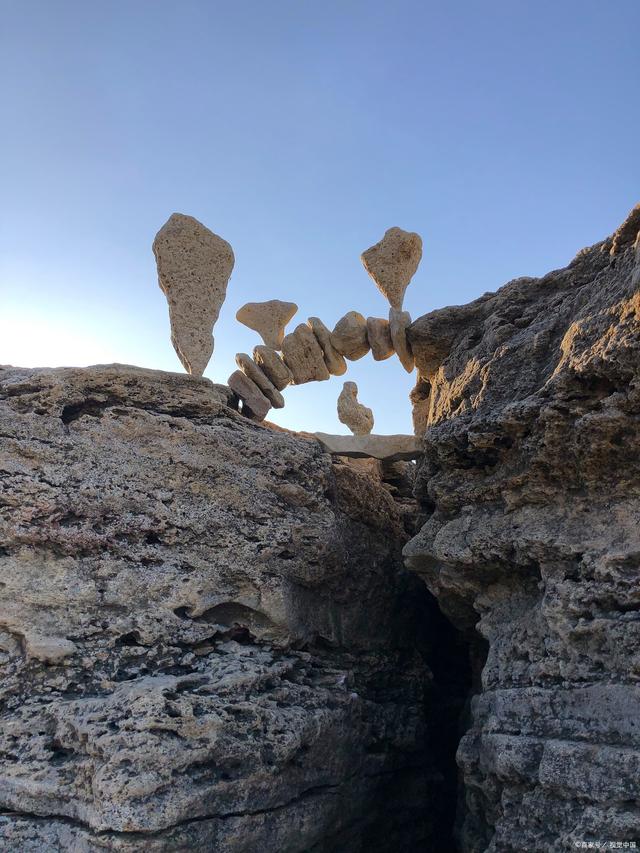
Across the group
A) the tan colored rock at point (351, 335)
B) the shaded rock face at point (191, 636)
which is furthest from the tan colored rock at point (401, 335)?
the shaded rock face at point (191, 636)

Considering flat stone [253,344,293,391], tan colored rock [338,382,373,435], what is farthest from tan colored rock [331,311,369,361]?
tan colored rock [338,382,373,435]

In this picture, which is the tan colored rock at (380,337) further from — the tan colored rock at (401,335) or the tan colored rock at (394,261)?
the tan colored rock at (394,261)

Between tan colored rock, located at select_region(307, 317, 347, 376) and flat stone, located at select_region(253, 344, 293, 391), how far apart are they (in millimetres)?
410

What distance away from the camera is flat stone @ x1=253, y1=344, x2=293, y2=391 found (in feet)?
20.6

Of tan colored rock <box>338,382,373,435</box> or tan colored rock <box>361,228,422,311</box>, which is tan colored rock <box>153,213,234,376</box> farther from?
tan colored rock <box>338,382,373,435</box>

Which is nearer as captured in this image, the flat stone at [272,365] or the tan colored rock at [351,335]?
the flat stone at [272,365]

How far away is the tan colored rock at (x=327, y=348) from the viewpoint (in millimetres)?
6504

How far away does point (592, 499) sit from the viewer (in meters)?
3.67

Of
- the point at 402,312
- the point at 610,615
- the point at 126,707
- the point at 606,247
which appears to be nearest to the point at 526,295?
the point at 606,247

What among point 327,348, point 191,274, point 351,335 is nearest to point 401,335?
point 351,335

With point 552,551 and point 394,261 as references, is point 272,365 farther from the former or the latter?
point 552,551

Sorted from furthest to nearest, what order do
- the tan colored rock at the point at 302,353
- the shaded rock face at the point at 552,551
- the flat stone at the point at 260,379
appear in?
the tan colored rock at the point at 302,353 < the flat stone at the point at 260,379 < the shaded rock face at the point at 552,551

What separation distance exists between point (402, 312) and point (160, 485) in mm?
2737

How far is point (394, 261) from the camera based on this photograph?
21.6ft
